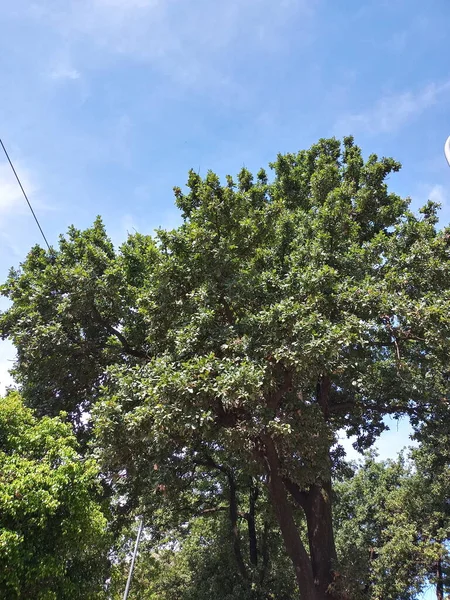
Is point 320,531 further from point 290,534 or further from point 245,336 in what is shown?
point 245,336

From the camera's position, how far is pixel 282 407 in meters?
8.85

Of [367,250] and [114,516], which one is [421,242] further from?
[114,516]

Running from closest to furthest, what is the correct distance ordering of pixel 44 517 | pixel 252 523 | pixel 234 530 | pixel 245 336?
pixel 44 517, pixel 245 336, pixel 234 530, pixel 252 523

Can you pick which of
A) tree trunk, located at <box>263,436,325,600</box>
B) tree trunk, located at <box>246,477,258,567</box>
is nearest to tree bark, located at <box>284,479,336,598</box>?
tree trunk, located at <box>263,436,325,600</box>

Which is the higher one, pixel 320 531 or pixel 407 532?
pixel 407 532

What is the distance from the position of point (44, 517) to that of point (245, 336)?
4171mm

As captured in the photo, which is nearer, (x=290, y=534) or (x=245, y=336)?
(x=245, y=336)

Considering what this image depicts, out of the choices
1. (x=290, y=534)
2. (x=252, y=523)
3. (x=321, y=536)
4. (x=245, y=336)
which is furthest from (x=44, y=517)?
(x=252, y=523)

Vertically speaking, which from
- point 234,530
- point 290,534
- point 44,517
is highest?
point 234,530

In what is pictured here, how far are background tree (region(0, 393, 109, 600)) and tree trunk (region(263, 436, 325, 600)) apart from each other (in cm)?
336

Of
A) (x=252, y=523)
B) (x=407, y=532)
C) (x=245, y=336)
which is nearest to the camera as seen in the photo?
(x=245, y=336)

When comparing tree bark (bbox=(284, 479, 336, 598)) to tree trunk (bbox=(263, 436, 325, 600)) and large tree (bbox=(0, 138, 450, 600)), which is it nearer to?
large tree (bbox=(0, 138, 450, 600))

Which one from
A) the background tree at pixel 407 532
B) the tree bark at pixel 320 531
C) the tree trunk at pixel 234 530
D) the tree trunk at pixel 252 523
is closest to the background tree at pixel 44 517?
the tree bark at pixel 320 531

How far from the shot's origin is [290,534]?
29.2 feet
